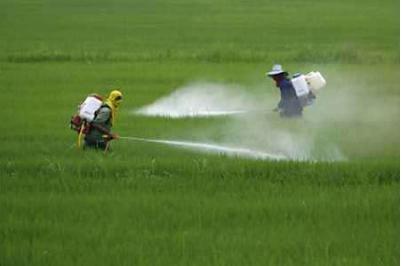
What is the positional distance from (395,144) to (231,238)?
8.81 ft

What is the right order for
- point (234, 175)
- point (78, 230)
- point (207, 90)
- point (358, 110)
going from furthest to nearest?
point (207, 90)
point (358, 110)
point (234, 175)
point (78, 230)

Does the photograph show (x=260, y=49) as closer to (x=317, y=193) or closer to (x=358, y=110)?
(x=358, y=110)

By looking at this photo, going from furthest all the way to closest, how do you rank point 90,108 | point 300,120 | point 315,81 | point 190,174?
point 300,120 → point 315,81 → point 90,108 → point 190,174

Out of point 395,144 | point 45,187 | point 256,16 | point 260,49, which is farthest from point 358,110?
point 256,16

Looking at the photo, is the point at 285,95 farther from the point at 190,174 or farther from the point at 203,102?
the point at 203,102

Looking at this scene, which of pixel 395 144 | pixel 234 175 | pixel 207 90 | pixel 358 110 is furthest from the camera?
pixel 207 90

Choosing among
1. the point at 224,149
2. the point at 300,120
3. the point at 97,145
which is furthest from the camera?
the point at 300,120

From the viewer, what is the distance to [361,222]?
5062 millimetres

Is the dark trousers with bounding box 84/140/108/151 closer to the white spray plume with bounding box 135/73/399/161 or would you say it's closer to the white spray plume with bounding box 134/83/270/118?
the white spray plume with bounding box 135/73/399/161

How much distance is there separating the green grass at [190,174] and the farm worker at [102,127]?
125 mm

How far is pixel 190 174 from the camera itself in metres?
6.07

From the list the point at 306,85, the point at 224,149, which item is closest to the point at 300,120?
the point at 306,85

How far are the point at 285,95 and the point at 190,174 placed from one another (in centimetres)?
167

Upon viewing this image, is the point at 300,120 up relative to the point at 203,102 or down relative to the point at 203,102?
up
